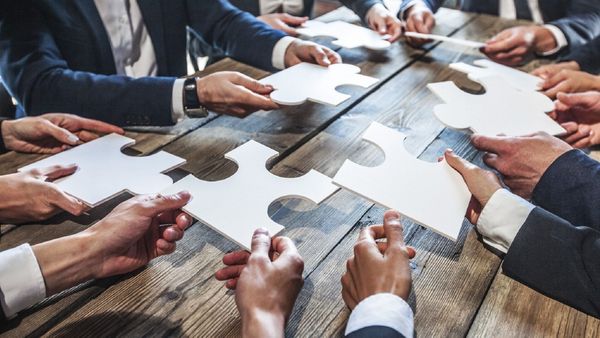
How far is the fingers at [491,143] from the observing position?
105 centimetres

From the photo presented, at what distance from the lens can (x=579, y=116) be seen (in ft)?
4.37

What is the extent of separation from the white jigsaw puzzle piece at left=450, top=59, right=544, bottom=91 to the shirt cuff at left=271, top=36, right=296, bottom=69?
59cm

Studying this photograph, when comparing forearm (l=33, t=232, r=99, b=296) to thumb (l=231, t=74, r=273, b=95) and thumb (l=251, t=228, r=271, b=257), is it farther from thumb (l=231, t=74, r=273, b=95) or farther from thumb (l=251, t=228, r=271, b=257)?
thumb (l=231, t=74, r=273, b=95)

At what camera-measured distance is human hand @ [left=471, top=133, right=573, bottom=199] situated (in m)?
0.98

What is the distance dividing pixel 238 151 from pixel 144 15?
0.86 metres

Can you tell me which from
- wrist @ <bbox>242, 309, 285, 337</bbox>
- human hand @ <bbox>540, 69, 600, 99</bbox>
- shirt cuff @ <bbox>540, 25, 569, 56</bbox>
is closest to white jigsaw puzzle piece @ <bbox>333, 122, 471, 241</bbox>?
wrist @ <bbox>242, 309, 285, 337</bbox>

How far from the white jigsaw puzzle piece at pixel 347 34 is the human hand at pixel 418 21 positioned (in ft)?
0.45

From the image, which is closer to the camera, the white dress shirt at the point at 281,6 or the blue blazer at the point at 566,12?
the blue blazer at the point at 566,12

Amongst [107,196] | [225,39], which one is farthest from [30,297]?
[225,39]

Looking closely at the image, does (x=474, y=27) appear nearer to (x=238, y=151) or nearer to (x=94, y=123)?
(x=238, y=151)

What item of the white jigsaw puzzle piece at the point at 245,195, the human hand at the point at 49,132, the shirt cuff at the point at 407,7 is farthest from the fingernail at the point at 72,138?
the shirt cuff at the point at 407,7

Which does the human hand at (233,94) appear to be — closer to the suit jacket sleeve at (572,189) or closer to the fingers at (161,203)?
the fingers at (161,203)

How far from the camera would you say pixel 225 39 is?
169cm

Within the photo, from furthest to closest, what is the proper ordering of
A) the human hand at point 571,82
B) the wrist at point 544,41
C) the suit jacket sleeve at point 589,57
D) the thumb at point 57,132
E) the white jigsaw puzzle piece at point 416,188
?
the wrist at point 544,41 → the suit jacket sleeve at point 589,57 → the human hand at point 571,82 → the thumb at point 57,132 → the white jigsaw puzzle piece at point 416,188
